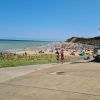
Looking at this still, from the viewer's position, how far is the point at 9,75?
1362cm

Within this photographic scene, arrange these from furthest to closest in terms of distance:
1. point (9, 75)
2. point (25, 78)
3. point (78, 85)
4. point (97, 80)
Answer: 1. point (9, 75)
2. point (25, 78)
3. point (97, 80)
4. point (78, 85)

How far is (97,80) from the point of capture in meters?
11.6

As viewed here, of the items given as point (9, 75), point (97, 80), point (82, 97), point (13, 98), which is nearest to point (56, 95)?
point (82, 97)

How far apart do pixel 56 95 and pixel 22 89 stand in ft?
5.87

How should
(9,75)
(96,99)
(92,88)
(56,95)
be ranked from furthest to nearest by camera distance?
(9,75), (92,88), (56,95), (96,99)

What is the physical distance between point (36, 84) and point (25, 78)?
175cm

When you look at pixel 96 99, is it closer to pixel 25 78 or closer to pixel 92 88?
pixel 92 88

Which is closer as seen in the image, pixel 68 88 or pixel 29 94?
pixel 29 94

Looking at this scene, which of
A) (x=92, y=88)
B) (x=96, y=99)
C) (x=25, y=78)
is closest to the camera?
(x=96, y=99)

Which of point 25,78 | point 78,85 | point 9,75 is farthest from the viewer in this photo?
point 9,75

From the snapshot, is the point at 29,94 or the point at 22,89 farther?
the point at 22,89

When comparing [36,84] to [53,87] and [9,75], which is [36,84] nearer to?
[53,87]

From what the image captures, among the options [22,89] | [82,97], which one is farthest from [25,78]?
[82,97]

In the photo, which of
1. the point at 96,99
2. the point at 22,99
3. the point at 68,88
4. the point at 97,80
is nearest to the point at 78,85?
the point at 68,88
